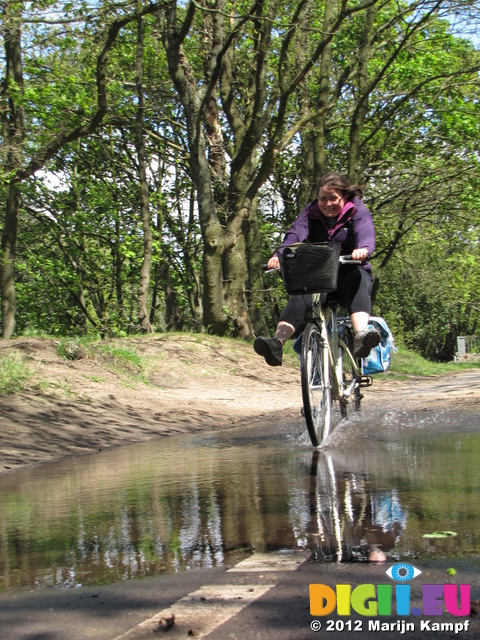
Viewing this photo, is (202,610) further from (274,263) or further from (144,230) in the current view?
(144,230)

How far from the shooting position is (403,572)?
2.75 meters

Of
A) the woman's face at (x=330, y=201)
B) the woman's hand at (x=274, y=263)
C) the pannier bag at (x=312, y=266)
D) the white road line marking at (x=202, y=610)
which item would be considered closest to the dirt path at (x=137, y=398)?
the woman's hand at (x=274, y=263)

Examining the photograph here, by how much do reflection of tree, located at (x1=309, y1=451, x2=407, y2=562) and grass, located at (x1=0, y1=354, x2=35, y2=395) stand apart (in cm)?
544

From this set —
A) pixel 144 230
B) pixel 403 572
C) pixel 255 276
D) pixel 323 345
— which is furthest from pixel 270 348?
pixel 255 276

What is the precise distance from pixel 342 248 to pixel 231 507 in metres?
3.48

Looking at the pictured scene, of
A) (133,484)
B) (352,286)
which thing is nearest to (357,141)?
(352,286)

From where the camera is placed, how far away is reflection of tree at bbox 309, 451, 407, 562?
3.11 meters

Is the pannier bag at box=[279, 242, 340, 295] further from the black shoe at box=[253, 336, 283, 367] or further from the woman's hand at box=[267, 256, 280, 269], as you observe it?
the black shoe at box=[253, 336, 283, 367]

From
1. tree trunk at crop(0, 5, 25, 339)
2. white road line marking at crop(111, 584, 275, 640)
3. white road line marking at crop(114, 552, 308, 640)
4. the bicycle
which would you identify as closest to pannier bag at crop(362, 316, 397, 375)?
the bicycle

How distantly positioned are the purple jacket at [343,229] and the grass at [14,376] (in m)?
4.17

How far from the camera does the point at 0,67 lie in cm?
2412

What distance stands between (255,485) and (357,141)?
18.7 meters

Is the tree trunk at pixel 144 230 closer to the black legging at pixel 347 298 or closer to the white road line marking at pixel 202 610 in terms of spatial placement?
the black legging at pixel 347 298

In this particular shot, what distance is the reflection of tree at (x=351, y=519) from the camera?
3113 mm
